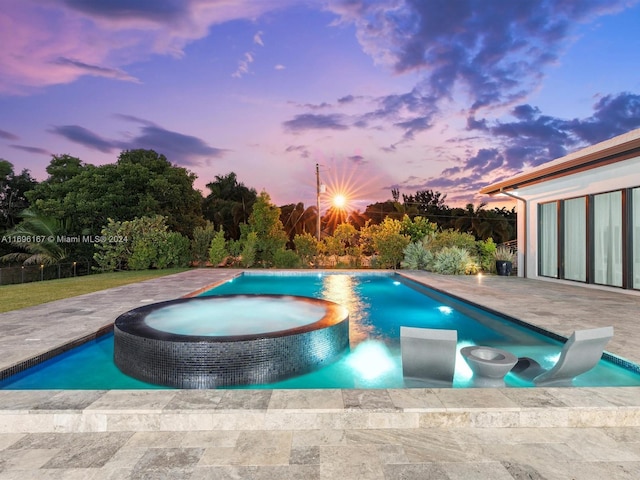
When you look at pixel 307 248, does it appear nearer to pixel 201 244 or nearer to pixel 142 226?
pixel 201 244

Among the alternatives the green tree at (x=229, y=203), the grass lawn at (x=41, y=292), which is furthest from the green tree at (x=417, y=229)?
the green tree at (x=229, y=203)

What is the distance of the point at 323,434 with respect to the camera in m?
2.53

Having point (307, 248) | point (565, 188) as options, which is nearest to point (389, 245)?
point (307, 248)

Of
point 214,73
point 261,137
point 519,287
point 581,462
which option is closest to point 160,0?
point 214,73

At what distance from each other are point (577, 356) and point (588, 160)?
18.7ft

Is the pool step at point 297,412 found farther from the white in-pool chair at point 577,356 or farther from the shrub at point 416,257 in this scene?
the shrub at point 416,257

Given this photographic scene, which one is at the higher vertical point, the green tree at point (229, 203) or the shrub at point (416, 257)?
the green tree at point (229, 203)

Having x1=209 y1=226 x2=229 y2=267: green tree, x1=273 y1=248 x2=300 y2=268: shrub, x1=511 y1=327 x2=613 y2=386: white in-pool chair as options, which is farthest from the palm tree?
x1=511 y1=327 x2=613 y2=386: white in-pool chair

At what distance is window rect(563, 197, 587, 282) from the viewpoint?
998cm

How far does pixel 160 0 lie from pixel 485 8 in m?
12.0

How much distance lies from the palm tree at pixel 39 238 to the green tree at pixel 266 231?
824 centimetres

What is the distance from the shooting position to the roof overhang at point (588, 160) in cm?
664

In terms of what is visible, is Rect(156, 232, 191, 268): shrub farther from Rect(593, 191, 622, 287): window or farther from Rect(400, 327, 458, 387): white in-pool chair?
Rect(593, 191, 622, 287): window

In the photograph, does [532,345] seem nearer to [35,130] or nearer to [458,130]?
[458,130]
